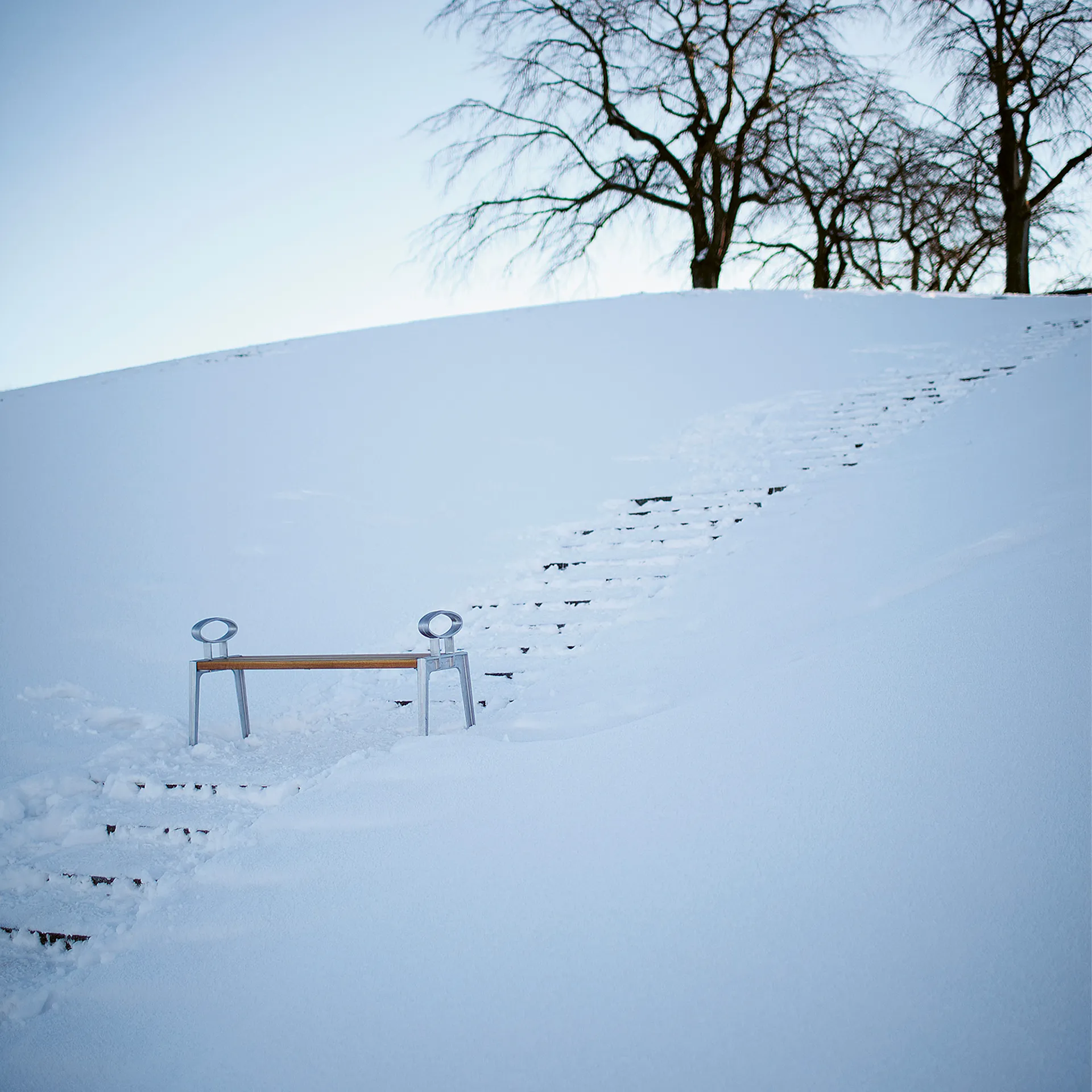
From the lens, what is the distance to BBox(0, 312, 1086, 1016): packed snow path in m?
2.55

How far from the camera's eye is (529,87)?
14.2m

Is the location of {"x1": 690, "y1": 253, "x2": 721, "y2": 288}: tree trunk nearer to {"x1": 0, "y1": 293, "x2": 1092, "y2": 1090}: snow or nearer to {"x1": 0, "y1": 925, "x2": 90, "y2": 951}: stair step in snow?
{"x1": 0, "y1": 293, "x2": 1092, "y2": 1090}: snow

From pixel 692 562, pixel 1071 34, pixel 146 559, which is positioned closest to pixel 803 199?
pixel 1071 34

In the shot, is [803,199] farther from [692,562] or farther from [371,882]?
[371,882]

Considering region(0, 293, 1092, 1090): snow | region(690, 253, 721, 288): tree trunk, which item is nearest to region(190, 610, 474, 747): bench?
region(0, 293, 1092, 1090): snow

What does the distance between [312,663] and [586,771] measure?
1.36 meters

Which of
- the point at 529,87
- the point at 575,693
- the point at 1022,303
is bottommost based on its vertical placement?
the point at 575,693

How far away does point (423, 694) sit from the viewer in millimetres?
3367

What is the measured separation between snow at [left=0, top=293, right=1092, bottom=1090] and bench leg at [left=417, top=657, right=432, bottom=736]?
12 centimetres

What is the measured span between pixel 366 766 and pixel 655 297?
9.01 meters

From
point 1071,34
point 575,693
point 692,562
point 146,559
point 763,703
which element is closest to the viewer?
point 763,703

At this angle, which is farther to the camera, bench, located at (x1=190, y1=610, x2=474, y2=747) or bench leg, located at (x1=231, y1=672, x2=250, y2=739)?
bench leg, located at (x1=231, y1=672, x2=250, y2=739)

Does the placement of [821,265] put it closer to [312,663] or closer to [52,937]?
[312,663]

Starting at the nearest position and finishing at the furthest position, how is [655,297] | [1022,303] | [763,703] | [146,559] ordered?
1. [763,703]
2. [146,559]
3. [1022,303]
4. [655,297]
